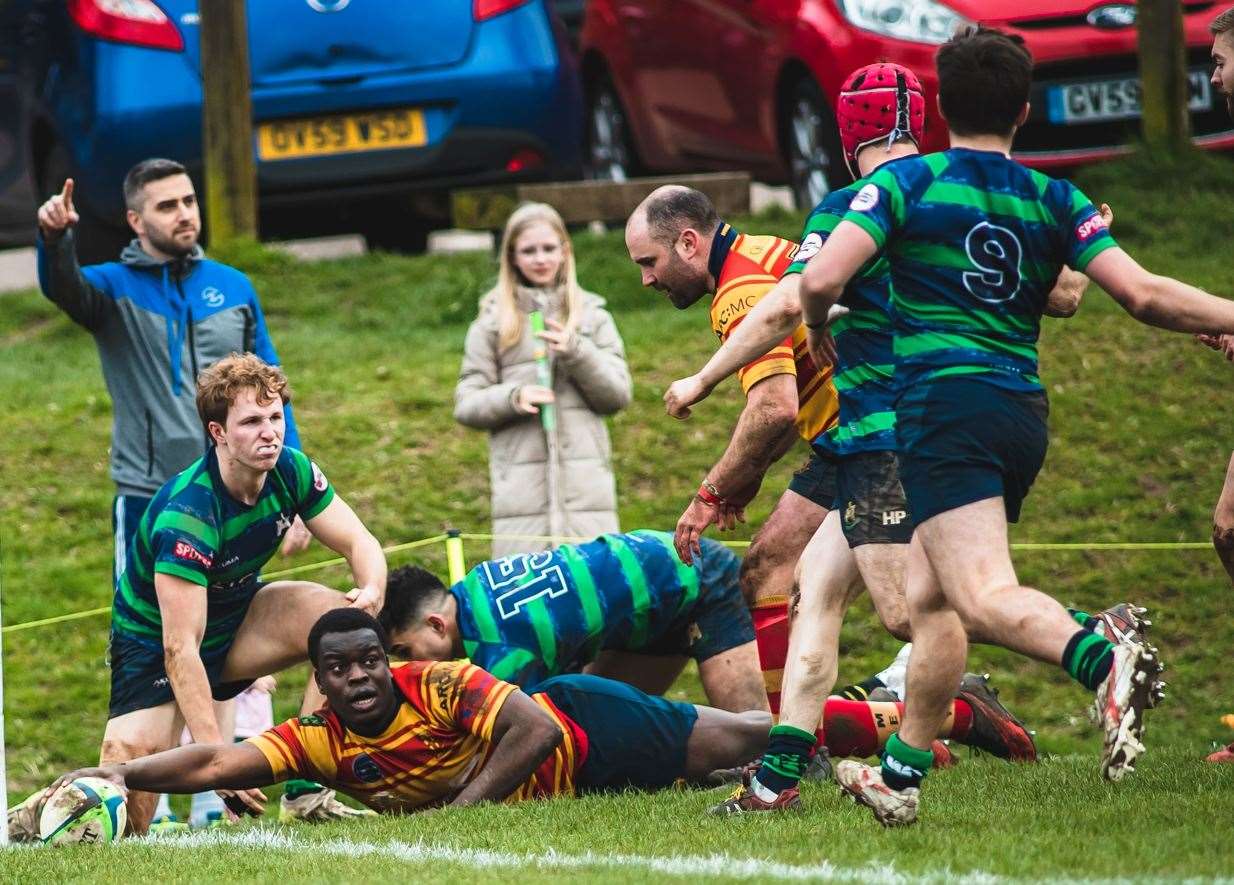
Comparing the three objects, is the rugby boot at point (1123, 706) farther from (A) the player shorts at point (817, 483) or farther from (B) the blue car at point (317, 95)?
(B) the blue car at point (317, 95)

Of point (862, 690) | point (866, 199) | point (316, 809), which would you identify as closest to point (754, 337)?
point (866, 199)

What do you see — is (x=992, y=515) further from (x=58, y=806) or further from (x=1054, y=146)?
(x=1054, y=146)

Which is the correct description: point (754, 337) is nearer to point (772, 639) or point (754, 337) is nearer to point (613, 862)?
point (613, 862)

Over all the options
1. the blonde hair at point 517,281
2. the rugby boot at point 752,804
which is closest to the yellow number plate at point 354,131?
the blonde hair at point 517,281

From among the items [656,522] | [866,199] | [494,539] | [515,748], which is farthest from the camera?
[656,522]

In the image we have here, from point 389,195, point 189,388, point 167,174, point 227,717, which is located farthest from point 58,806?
point 389,195

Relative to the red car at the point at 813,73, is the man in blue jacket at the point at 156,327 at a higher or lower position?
lower

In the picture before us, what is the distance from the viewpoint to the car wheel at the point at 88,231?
44.1ft

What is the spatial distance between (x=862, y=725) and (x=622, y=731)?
2.96 ft

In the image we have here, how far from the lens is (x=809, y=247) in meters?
6.41

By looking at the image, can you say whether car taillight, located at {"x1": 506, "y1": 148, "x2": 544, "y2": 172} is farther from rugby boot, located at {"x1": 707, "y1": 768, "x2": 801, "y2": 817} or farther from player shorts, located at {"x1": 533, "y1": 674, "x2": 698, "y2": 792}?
rugby boot, located at {"x1": 707, "y1": 768, "x2": 801, "y2": 817}

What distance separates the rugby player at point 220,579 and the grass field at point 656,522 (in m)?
0.90

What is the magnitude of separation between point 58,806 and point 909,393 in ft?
9.41

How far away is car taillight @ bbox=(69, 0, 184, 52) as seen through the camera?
12.9 meters
